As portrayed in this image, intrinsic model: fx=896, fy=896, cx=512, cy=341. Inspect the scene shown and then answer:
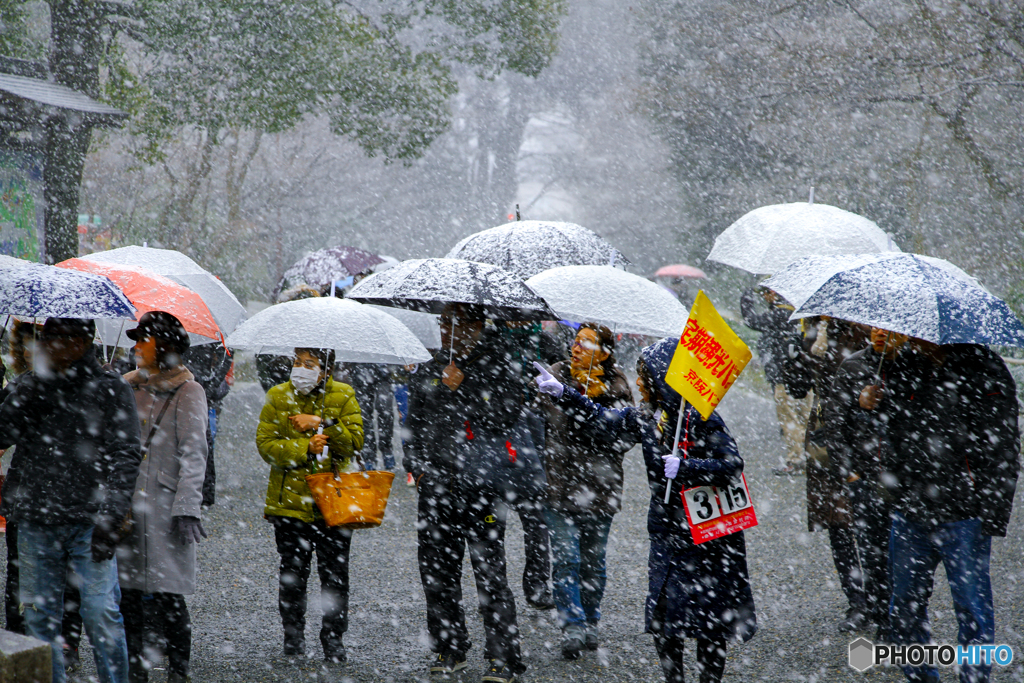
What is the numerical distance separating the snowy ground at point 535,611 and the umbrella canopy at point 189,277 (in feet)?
5.69

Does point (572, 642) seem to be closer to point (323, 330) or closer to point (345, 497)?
point (345, 497)

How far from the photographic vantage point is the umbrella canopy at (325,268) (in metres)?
9.83

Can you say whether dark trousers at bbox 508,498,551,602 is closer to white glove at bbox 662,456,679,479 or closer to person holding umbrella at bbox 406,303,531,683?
person holding umbrella at bbox 406,303,531,683

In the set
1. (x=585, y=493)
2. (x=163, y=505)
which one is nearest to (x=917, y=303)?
(x=585, y=493)

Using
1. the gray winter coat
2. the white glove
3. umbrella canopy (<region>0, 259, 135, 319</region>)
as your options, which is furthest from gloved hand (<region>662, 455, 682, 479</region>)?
umbrella canopy (<region>0, 259, 135, 319</region>)

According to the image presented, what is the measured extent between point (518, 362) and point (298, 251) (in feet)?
84.4

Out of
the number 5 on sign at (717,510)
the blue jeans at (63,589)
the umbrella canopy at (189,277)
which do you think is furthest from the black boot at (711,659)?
the umbrella canopy at (189,277)

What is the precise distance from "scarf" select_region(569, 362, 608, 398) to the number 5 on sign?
1.10 metres

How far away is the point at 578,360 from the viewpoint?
4.78 m

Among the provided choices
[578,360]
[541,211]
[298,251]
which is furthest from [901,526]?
[541,211]

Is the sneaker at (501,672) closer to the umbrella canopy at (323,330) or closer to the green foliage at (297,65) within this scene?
the umbrella canopy at (323,330)

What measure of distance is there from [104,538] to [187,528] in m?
0.37

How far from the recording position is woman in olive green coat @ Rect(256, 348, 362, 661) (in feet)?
14.7

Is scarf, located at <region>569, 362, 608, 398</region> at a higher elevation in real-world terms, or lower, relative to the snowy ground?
higher
